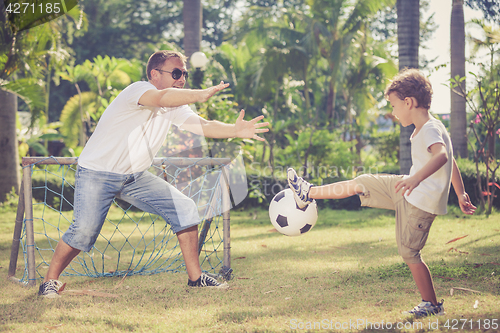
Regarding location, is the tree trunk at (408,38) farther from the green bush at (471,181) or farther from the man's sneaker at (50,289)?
the man's sneaker at (50,289)

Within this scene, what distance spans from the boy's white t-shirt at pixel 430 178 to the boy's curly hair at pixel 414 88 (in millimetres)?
194

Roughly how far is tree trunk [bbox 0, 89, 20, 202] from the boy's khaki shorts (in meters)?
9.39

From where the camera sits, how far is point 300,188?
3865 millimetres

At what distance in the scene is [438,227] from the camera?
7422 millimetres

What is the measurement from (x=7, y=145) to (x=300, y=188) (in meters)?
8.78

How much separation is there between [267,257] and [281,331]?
8.56 ft

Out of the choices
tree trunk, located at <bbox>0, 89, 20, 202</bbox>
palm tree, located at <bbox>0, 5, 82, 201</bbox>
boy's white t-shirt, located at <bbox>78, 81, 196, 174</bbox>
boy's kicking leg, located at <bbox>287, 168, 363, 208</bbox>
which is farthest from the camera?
tree trunk, located at <bbox>0, 89, 20, 202</bbox>

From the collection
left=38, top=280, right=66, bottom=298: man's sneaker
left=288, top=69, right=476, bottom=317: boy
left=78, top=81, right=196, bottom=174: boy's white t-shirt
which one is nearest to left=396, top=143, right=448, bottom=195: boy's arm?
left=288, top=69, right=476, bottom=317: boy

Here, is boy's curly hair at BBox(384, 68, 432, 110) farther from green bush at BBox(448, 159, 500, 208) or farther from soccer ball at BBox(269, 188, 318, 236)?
green bush at BBox(448, 159, 500, 208)

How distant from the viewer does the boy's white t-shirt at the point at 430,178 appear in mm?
2961

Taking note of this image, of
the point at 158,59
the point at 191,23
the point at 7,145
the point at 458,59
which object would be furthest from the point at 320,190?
the point at 7,145

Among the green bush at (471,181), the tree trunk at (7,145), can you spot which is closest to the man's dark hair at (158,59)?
the green bush at (471,181)

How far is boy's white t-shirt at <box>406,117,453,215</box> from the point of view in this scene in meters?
2.96

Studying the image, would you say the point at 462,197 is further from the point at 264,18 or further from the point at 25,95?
the point at 264,18
